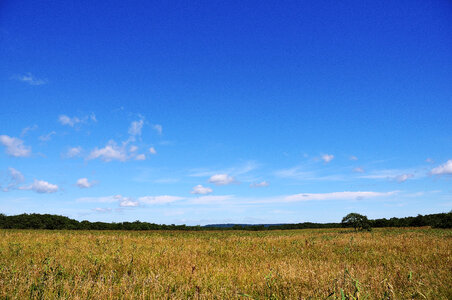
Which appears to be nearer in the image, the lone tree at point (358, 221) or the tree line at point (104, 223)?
the lone tree at point (358, 221)

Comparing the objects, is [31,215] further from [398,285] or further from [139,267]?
[398,285]

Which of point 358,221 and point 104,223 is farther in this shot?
point 104,223

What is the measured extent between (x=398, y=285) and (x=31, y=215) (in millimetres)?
57059

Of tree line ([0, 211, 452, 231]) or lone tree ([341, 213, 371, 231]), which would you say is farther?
tree line ([0, 211, 452, 231])

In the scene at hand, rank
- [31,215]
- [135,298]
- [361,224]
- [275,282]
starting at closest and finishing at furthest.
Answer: [135,298] → [275,282] → [361,224] → [31,215]

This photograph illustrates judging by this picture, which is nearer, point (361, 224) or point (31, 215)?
point (361, 224)

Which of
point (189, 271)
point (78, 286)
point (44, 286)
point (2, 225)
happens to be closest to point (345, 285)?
point (189, 271)

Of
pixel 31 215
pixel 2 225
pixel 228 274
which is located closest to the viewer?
pixel 228 274

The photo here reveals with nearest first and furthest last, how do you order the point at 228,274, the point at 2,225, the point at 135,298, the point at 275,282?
the point at 135,298
the point at 275,282
the point at 228,274
the point at 2,225

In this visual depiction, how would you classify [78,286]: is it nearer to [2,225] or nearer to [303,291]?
[303,291]

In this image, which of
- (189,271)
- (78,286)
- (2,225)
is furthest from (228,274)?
(2,225)

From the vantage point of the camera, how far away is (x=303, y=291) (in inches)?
192

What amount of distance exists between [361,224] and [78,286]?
36.0m

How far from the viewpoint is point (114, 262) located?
26.6 feet
